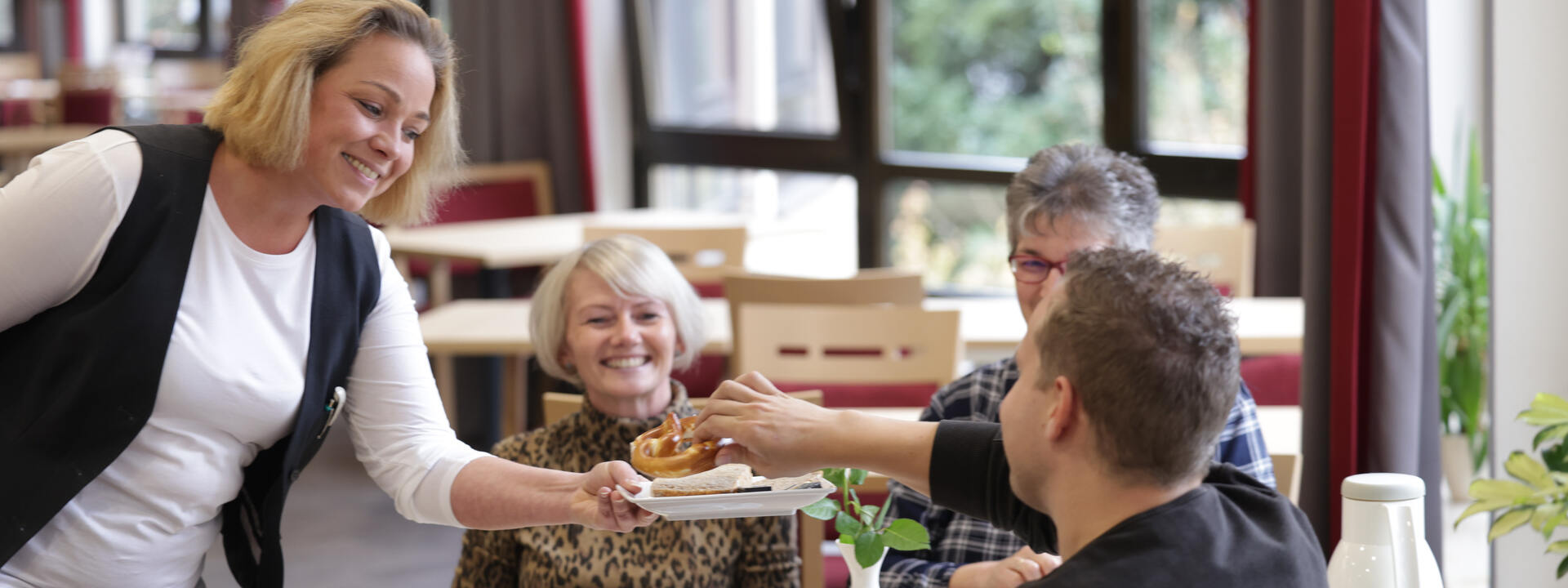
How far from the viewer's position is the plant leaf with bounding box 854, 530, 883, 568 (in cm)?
158

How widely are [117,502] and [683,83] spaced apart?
5607 mm

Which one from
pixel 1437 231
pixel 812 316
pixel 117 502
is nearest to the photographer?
pixel 117 502

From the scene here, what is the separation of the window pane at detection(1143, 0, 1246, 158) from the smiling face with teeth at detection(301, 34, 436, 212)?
3876mm

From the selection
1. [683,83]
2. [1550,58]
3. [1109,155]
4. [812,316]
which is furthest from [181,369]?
[683,83]

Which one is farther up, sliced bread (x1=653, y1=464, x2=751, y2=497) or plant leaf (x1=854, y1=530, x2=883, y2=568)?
sliced bread (x1=653, y1=464, x2=751, y2=497)

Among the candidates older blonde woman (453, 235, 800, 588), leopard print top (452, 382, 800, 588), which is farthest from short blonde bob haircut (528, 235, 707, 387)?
leopard print top (452, 382, 800, 588)

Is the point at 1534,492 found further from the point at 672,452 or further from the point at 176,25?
the point at 176,25

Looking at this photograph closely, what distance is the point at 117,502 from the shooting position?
1.70 m

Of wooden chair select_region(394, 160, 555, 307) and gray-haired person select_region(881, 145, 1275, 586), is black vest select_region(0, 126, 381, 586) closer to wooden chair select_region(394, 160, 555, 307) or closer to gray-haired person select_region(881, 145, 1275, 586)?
gray-haired person select_region(881, 145, 1275, 586)

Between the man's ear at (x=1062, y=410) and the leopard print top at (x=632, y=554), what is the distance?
1104 mm

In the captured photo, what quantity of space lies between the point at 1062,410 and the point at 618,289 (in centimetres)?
140

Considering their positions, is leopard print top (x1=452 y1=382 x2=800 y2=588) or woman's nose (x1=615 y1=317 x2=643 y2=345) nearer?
leopard print top (x1=452 y1=382 x2=800 y2=588)

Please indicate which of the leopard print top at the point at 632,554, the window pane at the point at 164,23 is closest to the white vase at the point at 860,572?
the leopard print top at the point at 632,554

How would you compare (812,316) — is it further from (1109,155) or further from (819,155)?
(819,155)
